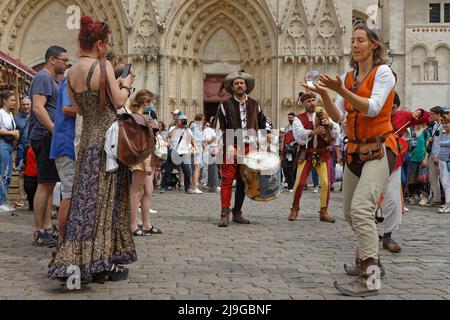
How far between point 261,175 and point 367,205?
4.27 m

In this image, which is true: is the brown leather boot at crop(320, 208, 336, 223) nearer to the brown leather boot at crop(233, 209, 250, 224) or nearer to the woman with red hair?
the brown leather boot at crop(233, 209, 250, 224)

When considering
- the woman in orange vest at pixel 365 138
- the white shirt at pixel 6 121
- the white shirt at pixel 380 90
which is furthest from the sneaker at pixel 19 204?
the white shirt at pixel 380 90

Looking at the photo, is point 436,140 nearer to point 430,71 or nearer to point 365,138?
point 365,138

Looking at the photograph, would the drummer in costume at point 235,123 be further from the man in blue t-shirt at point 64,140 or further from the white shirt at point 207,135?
the white shirt at point 207,135

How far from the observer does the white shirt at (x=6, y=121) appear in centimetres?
1094

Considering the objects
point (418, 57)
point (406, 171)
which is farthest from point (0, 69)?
point (418, 57)

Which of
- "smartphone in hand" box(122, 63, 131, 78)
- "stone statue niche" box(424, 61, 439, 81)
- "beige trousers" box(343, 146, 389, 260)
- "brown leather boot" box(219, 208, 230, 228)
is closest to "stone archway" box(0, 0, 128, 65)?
"stone statue niche" box(424, 61, 439, 81)

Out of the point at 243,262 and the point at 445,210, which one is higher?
the point at 445,210

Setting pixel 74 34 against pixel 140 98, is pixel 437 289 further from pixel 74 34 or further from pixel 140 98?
pixel 74 34

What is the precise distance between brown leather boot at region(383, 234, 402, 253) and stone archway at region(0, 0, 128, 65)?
62.7 ft

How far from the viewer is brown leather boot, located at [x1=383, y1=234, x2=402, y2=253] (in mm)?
7152

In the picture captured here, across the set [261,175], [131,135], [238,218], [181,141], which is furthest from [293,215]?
[181,141]

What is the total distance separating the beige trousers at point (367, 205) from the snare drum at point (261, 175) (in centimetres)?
404

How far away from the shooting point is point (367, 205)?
513cm
